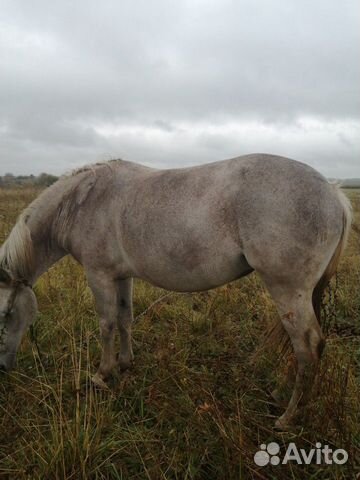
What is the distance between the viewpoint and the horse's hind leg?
7.75 ft

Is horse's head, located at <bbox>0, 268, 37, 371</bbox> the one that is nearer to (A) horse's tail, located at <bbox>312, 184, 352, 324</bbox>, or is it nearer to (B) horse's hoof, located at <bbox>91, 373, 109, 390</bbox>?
(B) horse's hoof, located at <bbox>91, 373, 109, 390</bbox>

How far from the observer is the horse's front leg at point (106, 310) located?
3144 mm

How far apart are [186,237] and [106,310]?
1268 mm

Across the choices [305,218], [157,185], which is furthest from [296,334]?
[157,185]

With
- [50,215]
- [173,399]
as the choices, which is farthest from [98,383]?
[50,215]

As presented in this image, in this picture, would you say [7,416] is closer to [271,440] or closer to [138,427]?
[138,427]

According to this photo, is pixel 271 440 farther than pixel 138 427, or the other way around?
pixel 138 427

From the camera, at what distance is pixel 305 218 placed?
2.26 m

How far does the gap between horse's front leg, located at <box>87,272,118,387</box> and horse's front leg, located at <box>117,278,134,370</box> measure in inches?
7.9

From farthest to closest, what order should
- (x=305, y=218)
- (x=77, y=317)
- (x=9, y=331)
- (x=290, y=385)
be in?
(x=77, y=317), (x=9, y=331), (x=290, y=385), (x=305, y=218)

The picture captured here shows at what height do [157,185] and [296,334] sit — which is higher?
[157,185]

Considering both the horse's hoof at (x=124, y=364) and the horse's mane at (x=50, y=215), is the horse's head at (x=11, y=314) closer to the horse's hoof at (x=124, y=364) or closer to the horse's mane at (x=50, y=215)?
the horse's mane at (x=50, y=215)

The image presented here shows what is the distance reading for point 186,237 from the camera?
2559mm

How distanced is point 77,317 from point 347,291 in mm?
3987
